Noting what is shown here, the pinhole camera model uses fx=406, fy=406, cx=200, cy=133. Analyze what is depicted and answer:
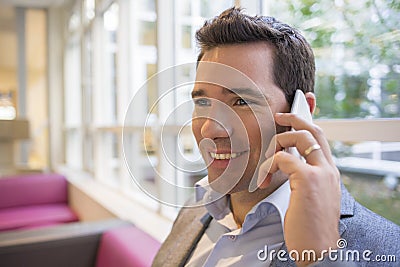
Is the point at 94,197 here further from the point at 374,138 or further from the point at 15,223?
the point at 374,138

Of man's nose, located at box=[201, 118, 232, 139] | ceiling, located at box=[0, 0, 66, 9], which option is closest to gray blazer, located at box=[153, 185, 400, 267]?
man's nose, located at box=[201, 118, 232, 139]

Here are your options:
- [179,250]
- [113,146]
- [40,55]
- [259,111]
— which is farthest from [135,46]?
[40,55]

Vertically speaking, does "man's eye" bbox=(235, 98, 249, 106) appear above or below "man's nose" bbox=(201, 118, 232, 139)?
above

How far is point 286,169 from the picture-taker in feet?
2.33

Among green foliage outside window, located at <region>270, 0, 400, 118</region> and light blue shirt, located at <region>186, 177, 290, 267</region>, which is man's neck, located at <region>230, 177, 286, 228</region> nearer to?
light blue shirt, located at <region>186, 177, 290, 267</region>

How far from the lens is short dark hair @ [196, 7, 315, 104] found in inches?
A: 34.7

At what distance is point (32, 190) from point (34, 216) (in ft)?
1.93

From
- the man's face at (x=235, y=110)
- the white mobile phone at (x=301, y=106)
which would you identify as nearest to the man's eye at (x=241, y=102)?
the man's face at (x=235, y=110)

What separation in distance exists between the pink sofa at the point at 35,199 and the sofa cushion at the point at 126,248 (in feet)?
6.16

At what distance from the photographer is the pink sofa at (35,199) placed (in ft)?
12.6

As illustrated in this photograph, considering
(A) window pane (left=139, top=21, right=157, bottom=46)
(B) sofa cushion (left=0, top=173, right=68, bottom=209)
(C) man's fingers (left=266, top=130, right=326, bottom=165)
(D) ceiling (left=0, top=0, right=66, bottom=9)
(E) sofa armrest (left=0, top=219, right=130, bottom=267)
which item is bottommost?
(B) sofa cushion (left=0, top=173, right=68, bottom=209)

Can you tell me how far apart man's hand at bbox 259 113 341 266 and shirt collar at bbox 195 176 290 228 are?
0.70 ft

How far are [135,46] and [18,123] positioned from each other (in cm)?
268

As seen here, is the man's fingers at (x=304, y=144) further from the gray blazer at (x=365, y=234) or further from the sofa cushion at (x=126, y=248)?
the sofa cushion at (x=126, y=248)
